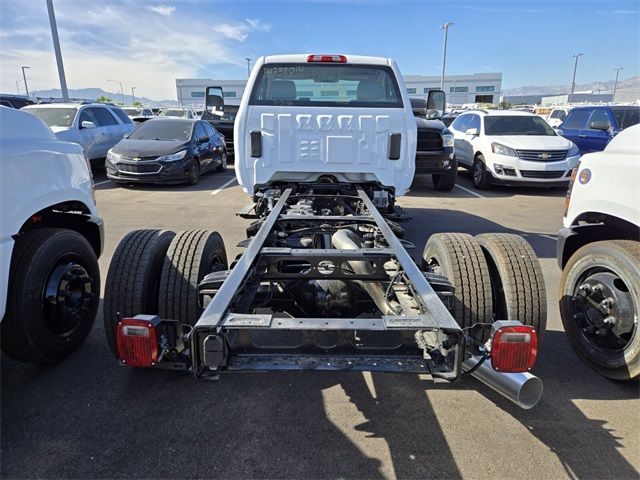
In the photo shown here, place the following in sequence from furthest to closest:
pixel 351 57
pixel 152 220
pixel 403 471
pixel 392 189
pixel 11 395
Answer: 1. pixel 152 220
2. pixel 351 57
3. pixel 392 189
4. pixel 11 395
5. pixel 403 471

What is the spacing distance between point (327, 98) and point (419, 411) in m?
3.57

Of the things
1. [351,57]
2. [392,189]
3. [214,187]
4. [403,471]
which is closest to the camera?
[403,471]

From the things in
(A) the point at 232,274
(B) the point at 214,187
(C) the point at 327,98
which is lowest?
(B) the point at 214,187

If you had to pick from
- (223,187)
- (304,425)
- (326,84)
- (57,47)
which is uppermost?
(57,47)

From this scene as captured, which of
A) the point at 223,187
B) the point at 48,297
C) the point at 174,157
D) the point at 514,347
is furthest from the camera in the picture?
the point at 223,187

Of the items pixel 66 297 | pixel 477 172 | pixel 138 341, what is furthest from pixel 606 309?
pixel 477 172

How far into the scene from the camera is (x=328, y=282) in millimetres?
2609

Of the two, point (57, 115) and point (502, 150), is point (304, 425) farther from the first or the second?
point (57, 115)

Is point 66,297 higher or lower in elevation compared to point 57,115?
lower

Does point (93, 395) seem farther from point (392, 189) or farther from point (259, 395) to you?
point (392, 189)

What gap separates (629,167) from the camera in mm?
2709

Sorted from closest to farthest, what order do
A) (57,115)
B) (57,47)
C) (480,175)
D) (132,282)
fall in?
(132,282) → (480,175) → (57,115) → (57,47)

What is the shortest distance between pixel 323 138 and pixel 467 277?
244 cm

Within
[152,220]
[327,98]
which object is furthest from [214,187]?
[327,98]
